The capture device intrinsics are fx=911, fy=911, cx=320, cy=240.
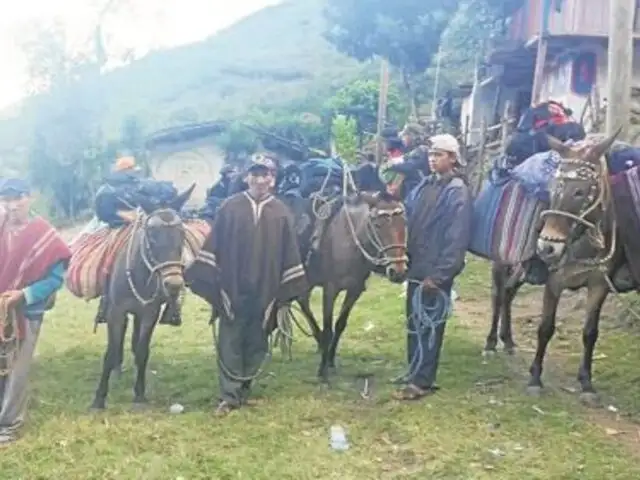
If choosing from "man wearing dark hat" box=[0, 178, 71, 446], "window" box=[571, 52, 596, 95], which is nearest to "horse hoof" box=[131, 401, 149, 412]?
"man wearing dark hat" box=[0, 178, 71, 446]

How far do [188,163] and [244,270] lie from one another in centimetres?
2408

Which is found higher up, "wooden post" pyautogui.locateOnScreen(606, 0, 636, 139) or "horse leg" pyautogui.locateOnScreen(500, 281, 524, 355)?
"wooden post" pyautogui.locateOnScreen(606, 0, 636, 139)

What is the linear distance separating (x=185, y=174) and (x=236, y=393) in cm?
2390

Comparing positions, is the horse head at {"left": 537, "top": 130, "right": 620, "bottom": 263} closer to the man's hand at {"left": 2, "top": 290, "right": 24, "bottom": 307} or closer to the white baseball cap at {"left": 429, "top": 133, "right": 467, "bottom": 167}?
the white baseball cap at {"left": 429, "top": 133, "right": 467, "bottom": 167}

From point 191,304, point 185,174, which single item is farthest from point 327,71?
point 191,304

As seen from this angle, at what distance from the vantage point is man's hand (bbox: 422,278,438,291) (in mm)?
7273

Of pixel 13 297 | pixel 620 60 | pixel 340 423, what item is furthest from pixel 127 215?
pixel 620 60

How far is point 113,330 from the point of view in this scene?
7.45m

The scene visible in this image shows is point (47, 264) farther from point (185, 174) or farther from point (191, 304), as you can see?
point (185, 174)

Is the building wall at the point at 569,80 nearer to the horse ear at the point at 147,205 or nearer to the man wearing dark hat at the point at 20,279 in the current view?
the horse ear at the point at 147,205

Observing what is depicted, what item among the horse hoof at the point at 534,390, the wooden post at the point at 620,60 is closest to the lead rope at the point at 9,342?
the horse hoof at the point at 534,390

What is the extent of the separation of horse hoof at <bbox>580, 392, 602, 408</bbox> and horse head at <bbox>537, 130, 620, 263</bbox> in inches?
52.9

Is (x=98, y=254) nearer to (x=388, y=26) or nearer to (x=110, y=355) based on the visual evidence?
(x=110, y=355)

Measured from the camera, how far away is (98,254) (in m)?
7.85
